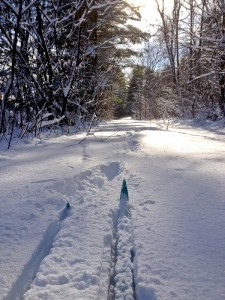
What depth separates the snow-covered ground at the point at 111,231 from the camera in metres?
1.00

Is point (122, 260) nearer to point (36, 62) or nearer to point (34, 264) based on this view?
point (34, 264)

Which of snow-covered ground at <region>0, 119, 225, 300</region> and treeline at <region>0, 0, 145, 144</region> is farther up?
treeline at <region>0, 0, 145, 144</region>

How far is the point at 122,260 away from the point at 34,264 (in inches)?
13.7

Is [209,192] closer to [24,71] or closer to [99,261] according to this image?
[99,261]

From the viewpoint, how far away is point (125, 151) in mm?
3270

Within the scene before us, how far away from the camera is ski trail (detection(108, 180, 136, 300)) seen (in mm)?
1003

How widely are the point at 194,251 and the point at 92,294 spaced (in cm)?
44

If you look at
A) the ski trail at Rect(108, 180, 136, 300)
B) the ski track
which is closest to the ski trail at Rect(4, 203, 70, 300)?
the ski track

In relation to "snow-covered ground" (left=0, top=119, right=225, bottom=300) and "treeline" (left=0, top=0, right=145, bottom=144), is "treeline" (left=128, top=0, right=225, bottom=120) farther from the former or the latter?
"snow-covered ground" (left=0, top=119, right=225, bottom=300)

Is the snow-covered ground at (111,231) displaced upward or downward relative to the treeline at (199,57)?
downward

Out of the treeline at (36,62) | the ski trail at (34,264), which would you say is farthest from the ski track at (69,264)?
the treeline at (36,62)

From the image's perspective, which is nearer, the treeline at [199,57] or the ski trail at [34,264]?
the ski trail at [34,264]

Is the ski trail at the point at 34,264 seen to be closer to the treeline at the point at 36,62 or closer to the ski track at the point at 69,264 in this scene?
the ski track at the point at 69,264

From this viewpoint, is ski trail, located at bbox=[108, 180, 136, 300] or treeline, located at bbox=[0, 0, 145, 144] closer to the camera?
ski trail, located at bbox=[108, 180, 136, 300]
